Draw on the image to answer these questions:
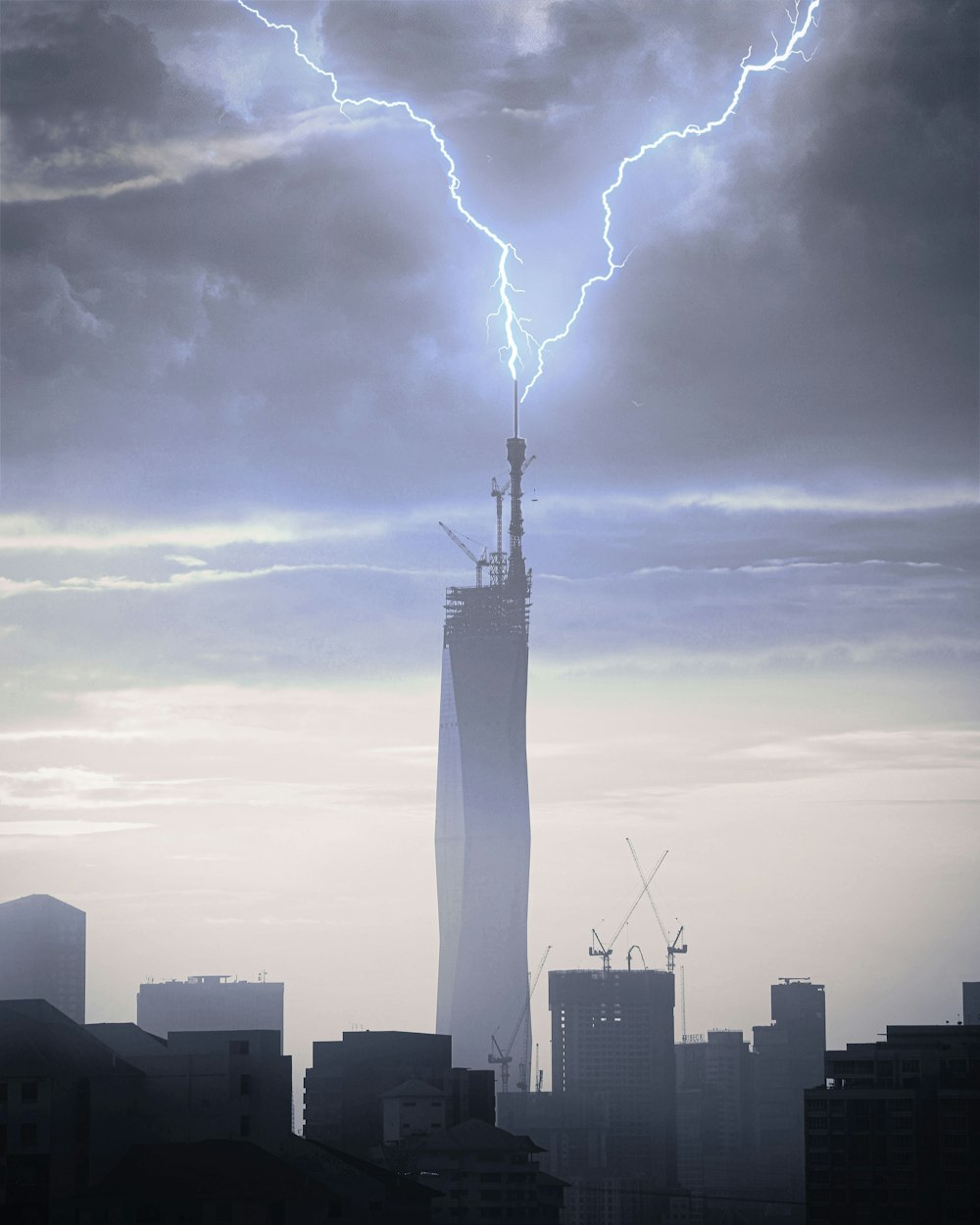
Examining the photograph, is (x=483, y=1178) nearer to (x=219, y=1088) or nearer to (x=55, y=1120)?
(x=219, y=1088)

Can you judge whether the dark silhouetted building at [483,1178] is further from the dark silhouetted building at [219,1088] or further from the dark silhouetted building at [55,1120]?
the dark silhouetted building at [55,1120]

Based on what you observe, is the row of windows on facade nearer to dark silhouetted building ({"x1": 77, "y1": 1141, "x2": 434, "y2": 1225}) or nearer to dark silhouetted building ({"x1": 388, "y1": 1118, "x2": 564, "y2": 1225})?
dark silhouetted building ({"x1": 77, "y1": 1141, "x2": 434, "y2": 1225})

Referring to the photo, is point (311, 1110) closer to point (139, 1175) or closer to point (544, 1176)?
point (544, 1176)

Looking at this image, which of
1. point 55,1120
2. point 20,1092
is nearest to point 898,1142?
point 55,1120

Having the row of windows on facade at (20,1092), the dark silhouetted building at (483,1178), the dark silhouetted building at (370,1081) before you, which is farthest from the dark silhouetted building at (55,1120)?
the dark silhouetted building at (370,1081)

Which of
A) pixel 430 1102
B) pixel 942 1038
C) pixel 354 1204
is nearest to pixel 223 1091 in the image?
pixel 354 1204

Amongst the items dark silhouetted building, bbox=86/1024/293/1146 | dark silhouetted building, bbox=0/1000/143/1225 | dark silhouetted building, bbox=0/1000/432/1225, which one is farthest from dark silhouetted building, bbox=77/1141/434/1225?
dark silhouetted building, bbox=86/1024/293/1146
